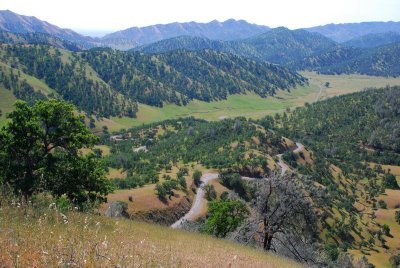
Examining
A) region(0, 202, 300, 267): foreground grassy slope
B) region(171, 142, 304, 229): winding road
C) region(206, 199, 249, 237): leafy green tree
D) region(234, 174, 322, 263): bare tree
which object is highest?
region(0, 202, 300, 267): foreground grassy slope

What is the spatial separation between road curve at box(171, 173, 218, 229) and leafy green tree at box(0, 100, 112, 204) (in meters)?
39.9

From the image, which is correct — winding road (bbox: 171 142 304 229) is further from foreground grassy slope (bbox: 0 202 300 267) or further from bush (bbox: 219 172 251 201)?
foreground grassy slope (bbox: 0 202 300 267)

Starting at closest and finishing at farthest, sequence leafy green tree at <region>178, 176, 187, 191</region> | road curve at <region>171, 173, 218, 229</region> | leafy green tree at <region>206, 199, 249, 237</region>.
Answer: leafy green tree at <region>206, 199, 249, 237</region> → road curve at <region>171, 173, 218, 229</region> → leafy green tree at <region>178, 176, 187, 191</region>

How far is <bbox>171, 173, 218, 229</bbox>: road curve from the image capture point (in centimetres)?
7331

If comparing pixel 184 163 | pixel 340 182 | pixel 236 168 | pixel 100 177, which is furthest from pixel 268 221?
pixel 340 182

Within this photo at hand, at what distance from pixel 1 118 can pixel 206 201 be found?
125m

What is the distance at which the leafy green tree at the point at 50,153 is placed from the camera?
94.3 feet

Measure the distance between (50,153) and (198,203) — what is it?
55.4 meters

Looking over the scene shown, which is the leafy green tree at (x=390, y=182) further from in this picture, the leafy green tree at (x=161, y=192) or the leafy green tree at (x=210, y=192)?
the leafy green tree at (x=161, y=192)

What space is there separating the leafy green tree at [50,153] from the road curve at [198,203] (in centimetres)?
3988

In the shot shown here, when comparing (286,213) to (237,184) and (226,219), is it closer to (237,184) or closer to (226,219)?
(226,219)

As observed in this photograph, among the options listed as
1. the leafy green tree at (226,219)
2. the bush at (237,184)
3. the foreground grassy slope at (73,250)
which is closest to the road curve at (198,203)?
the bush at (237,184)

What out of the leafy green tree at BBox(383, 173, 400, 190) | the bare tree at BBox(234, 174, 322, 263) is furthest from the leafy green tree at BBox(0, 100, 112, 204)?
the leafy green tree at BBox(383, 173, 400, 190)

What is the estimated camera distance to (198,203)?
82.3 metres
